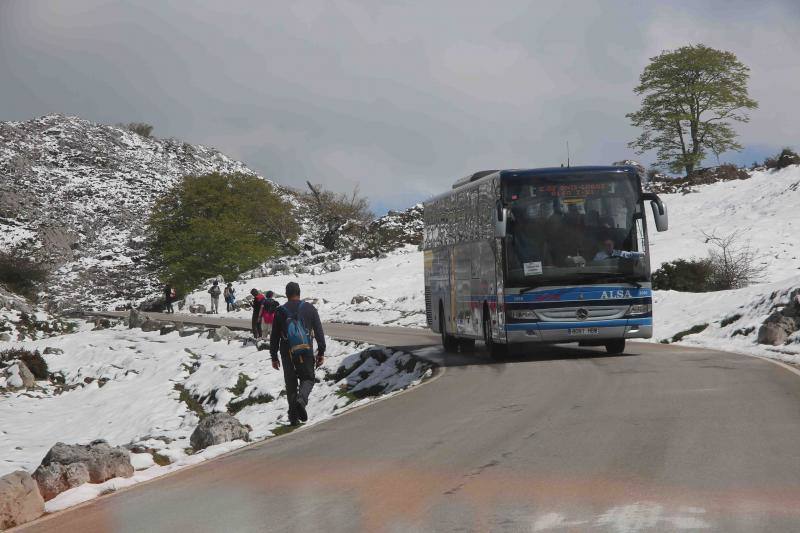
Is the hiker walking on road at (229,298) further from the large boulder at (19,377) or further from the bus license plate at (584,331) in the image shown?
the bus license plate at (584,331)

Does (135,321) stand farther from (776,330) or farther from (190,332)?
(776,330)

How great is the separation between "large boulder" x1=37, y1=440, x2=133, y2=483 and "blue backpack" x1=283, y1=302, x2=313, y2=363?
3.35m

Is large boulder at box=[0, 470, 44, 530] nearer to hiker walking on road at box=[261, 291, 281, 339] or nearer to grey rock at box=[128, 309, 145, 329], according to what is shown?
hiker walking on road at box=[261, 291, 281, 339]

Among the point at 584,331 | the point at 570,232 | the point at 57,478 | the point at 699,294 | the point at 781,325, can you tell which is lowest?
the point at 57,478

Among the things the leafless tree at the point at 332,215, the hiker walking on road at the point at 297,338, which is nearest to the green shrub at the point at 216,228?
the leafless tree at the point at 332,215

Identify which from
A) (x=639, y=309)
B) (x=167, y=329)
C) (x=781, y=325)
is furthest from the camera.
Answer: (x=167, y=329)

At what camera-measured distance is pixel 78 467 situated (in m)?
10.6

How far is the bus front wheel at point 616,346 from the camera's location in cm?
2155

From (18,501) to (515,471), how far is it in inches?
158

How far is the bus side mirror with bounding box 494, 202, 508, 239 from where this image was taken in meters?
19.3

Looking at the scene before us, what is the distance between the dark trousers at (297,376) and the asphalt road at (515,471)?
781 mm

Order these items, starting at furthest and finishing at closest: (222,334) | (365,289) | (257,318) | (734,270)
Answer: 1. (365,289)
2. (222,334)
3. (734,270)
4. (257,318)

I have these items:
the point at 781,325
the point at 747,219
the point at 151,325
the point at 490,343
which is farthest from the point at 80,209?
the point at 781,325

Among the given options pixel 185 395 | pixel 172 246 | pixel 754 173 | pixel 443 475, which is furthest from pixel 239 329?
pixel 172 246
